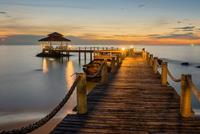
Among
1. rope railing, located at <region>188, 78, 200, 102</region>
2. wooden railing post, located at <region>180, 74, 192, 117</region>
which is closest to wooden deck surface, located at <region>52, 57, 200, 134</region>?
wooden railing post, located at <region>180, 74, 192, 117</region>

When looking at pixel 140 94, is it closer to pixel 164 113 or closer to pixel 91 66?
pixel 164 113

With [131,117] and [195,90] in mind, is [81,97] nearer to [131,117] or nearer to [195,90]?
[131,117]

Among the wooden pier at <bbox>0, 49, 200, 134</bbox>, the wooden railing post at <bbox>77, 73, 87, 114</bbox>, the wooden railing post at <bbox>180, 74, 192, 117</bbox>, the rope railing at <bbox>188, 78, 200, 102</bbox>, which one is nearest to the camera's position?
the wooden pier at <bbox>0, 49, 200, 134</bbox>

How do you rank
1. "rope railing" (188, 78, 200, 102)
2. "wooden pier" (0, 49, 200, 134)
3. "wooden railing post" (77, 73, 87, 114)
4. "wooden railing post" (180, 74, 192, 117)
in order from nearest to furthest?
"wooden pier" (0, 49, 200, 134), "rope railing" (188, 78, 200, 102), "wooden railing post" (180, 74, 192, 117), "wooden railing post" (77, 73, 87, 114)

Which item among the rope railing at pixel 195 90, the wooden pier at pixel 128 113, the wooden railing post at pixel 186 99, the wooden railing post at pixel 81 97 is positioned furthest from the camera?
the wooden railing post at pixel 81 97

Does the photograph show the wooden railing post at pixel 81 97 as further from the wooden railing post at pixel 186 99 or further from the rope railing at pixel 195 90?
the rope railing at pixel 195 90

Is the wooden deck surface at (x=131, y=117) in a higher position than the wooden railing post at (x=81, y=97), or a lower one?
lower

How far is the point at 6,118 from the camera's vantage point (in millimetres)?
17656

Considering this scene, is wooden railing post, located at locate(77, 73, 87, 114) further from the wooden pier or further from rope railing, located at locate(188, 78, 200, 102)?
rope railing, located at locate(188, 78, 200, 102)

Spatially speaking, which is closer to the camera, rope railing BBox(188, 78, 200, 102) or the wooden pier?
the wooden pier

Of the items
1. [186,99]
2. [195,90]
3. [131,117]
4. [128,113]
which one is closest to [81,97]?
[128,113]

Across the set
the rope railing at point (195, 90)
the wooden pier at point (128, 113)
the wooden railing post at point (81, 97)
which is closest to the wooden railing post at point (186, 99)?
the wooden pier at point (128, 113)

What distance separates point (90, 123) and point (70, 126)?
1.76 ft

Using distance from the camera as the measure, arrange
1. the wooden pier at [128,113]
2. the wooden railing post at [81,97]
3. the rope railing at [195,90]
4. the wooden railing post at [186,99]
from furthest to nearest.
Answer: the wooden railing post at [81,97]
the wooden railing post at [186,99]
the rope railing at [195,90]
the wooden pier at [128,113]
